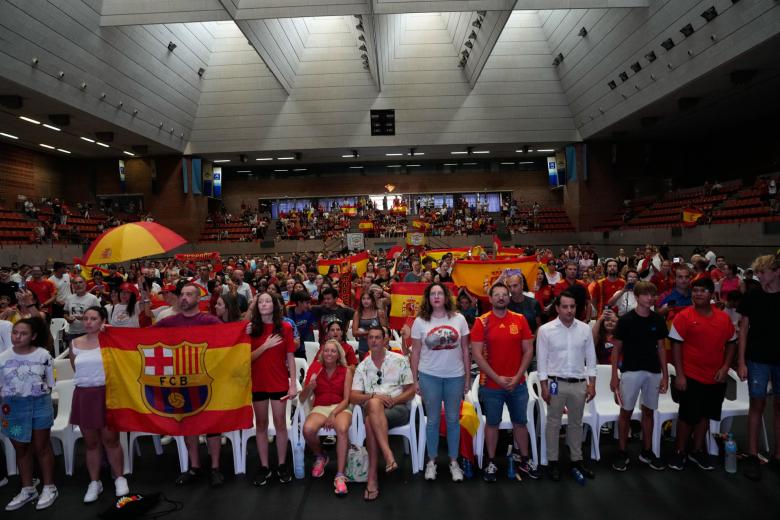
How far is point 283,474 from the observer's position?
437 centimetres

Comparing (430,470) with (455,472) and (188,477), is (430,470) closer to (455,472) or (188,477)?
(455,472)

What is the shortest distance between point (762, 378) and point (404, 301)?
4654mm

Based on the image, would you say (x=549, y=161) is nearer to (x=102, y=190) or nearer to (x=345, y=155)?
(x=345, y=155)

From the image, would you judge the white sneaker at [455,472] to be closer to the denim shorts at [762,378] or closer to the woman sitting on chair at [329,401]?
the woman sitting on chair at [329,401]

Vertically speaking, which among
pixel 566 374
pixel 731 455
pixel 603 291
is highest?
pixel 603 291

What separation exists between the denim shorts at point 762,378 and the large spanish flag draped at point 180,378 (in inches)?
181

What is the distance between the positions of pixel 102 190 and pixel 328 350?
30.3 metres

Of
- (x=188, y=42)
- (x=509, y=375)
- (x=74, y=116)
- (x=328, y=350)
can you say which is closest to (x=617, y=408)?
(x=509, y=375)

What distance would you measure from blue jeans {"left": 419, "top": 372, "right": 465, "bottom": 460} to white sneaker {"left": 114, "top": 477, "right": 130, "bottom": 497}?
2704mm

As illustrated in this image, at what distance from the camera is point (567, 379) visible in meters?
4.23

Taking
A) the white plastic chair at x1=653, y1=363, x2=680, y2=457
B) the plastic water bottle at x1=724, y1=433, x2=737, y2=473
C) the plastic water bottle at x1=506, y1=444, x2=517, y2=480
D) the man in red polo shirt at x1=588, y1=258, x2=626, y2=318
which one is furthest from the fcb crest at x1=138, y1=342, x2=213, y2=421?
the man in red polo shirt at x1=588, y1=258, x2=626, y2=318

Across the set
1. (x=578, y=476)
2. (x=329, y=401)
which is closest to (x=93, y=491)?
(x=329, y=401)

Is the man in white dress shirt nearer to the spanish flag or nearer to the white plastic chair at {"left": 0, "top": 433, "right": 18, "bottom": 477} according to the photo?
the white plastic chair at {"left": 0, "top": 433, "right": 18, "bottom": 477}

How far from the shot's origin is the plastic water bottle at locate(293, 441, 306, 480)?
4.46 m
